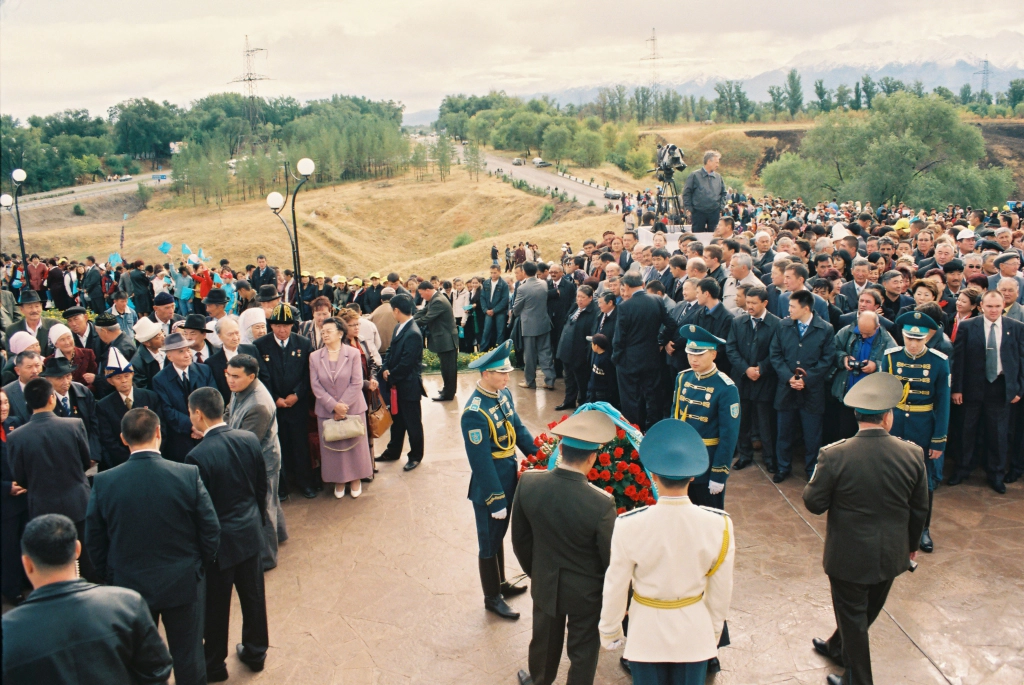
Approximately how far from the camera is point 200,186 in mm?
64750

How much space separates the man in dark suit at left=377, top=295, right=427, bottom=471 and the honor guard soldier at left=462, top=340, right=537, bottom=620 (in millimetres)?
2854

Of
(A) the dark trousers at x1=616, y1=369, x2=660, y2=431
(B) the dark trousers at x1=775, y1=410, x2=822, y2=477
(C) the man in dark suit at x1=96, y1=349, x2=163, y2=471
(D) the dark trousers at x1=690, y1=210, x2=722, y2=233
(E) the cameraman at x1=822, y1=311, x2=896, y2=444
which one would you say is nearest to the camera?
(C) the man in dark suit at x1=96, y1=349, x2=163, y2=471

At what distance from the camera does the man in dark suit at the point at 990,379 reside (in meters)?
6.67

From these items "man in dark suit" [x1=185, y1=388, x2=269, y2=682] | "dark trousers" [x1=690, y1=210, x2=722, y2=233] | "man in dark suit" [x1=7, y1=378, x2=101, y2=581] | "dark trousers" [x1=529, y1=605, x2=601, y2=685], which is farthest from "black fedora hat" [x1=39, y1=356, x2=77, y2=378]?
"dark trousers" [x1=690, y1=210, x2=722, y2=233]

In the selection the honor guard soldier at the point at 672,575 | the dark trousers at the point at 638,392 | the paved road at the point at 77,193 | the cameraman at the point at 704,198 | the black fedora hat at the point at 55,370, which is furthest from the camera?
the paved road at the point at 77,193

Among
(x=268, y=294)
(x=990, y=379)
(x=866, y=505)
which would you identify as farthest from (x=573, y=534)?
(x=268, y=294)

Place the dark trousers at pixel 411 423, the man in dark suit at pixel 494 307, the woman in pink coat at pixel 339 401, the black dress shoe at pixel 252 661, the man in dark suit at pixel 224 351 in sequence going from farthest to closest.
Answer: the man in dark suit at pixel 494 307 → the dark trousers at pixel 411 423 → the woman in pink coat at pixel 339 401 → the man in dark suit at pixel 224 351 → the black dress shoe at pixel 252 661

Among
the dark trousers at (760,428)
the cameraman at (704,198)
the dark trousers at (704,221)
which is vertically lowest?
the dark trousers at (760,428)

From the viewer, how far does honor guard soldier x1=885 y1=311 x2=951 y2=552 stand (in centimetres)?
607

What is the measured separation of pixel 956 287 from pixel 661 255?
3383mm

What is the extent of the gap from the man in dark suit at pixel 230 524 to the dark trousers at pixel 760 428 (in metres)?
5.00

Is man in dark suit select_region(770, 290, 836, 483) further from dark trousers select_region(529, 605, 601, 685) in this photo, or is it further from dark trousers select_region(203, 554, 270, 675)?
dark trousers select_region(203, 554, 270, 675)

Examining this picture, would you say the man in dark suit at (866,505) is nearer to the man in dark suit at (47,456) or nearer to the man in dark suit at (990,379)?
the man in dark suit at (990,379)

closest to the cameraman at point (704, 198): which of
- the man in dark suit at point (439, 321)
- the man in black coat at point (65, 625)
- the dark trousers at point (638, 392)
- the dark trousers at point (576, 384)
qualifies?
the dark trousers at point (576, 384)
